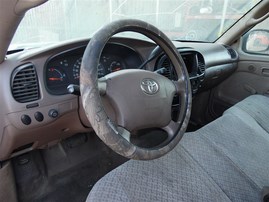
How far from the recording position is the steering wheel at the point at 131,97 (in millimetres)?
668

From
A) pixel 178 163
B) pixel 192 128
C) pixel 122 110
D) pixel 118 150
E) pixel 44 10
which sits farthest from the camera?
pixel 192 128

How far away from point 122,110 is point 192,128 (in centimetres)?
155

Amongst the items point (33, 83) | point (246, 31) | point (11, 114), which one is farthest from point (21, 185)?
point (246, 31)

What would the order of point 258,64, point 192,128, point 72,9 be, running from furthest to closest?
point 192,128 < point 258,64 < point 72,9

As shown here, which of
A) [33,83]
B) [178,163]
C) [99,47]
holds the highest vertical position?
[99,47]

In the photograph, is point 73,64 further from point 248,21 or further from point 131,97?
point 248,21

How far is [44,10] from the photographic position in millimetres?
1261

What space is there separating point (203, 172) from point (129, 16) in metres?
1.18

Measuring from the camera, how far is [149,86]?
0.87m

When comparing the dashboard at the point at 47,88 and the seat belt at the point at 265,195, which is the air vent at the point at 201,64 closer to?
the dashboard at the point at 47,88

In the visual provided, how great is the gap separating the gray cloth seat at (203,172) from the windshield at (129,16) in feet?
2.32

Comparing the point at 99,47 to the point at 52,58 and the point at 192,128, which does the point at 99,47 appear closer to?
the point at 52,58

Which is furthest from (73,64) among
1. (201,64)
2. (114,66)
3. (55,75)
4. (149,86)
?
(201,64)

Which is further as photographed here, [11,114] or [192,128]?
[192,128]
